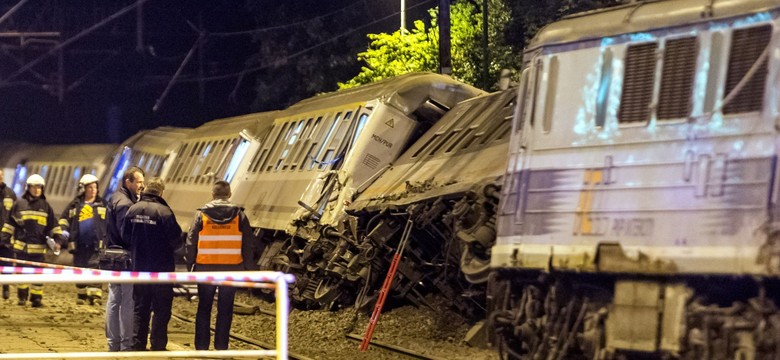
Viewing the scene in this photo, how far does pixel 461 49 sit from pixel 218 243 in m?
16.4

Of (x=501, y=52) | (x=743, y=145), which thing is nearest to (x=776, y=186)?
(x=743, y=145)

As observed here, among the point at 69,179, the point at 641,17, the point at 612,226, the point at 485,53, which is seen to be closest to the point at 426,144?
the point at 641,17

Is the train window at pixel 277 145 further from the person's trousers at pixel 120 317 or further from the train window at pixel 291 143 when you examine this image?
the person's trousers at pixel 120 317

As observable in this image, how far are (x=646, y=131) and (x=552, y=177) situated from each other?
988 mm

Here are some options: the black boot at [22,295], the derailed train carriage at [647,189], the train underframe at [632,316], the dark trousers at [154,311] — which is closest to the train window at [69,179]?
the black boot at [22,295]

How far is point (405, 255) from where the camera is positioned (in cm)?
1573

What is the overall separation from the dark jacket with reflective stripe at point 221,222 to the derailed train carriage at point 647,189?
2.70 meters

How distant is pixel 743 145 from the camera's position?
882 centimetres

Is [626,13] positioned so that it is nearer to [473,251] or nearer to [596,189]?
[596,189]

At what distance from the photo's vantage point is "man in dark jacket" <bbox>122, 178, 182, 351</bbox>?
485 inches

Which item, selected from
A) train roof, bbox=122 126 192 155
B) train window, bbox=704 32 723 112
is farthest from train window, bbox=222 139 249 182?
train window, bbox=704 32 723 112

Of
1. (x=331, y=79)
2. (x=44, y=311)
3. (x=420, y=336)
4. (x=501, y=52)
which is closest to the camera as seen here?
(x=420, y=336)

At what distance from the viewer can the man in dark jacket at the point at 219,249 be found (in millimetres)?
12273

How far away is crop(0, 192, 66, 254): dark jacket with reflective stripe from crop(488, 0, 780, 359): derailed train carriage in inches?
377
